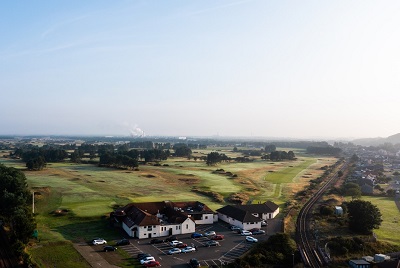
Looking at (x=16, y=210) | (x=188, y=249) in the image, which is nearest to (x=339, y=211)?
(x=188, y=249)

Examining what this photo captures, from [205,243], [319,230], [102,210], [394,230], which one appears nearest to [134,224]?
[205,243]

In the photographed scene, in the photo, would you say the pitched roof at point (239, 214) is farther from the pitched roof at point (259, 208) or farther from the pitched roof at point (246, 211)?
the pitched roof at point (259, 208)

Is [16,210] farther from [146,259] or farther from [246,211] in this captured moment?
[246,211]

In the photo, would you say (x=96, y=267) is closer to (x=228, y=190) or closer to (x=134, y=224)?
(x=134, y=224)

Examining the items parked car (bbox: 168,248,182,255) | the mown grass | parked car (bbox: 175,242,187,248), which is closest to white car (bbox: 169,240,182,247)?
parked car (bbox: 175,242,187,248)

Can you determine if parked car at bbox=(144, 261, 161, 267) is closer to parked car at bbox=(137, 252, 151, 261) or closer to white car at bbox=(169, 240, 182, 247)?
parked car at bbox=(137, 252, 151, 261)

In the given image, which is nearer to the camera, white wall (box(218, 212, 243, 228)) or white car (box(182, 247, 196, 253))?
white car (box(182, 247, 196, 253))
